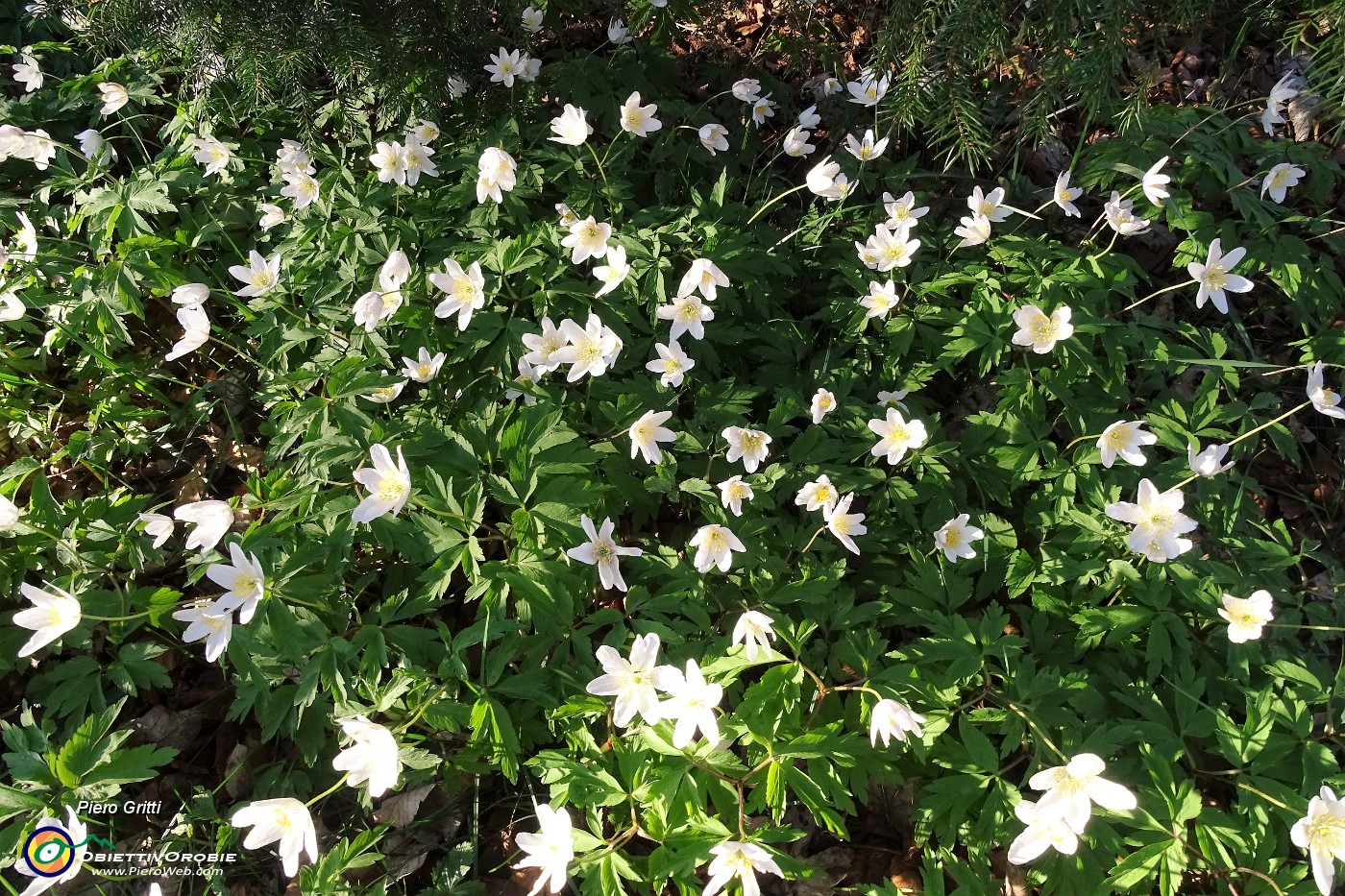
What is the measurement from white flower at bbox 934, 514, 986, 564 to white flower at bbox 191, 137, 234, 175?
3276 mm

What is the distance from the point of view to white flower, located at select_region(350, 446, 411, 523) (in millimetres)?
2129

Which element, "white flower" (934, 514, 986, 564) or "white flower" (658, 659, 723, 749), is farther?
"white flower" (934, 514, 986, 564)

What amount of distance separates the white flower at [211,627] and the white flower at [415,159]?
1.81 meters

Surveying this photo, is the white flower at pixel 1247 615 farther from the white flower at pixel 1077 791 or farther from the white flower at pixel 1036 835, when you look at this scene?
the white flower at pixel 1036 835

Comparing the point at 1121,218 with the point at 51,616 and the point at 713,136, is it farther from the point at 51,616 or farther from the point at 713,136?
the point at 51,616

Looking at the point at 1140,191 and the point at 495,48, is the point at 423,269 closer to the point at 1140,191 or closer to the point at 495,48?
the point at 495,48

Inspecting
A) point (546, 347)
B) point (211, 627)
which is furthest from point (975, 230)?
point (211, 627)

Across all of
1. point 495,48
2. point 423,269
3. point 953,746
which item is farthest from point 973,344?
point 495,48

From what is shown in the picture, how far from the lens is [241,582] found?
209 centimetres

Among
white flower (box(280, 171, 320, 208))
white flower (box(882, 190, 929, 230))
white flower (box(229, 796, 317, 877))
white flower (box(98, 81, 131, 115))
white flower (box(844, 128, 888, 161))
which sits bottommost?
white flower (box(229, 796, 317, 877))

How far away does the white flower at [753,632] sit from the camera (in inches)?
81.4

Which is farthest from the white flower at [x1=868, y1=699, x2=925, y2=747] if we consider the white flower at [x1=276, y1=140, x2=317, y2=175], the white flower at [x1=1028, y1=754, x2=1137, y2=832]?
the white flower at [x1=276, y1=140, x2=317, y2=175]

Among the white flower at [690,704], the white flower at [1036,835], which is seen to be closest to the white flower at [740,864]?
the white flower at [690,704]

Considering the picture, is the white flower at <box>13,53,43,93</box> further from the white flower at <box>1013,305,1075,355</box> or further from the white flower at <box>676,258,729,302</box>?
the white flower at <box>1013,305,1075,355</box>
